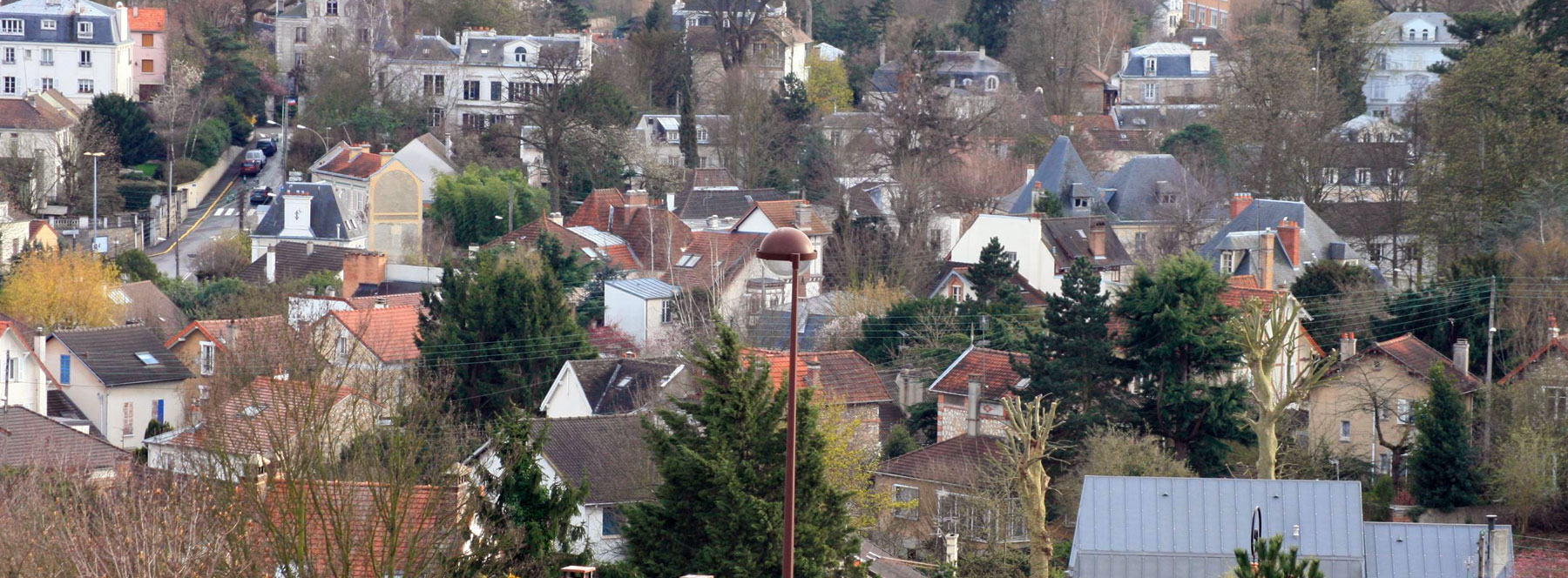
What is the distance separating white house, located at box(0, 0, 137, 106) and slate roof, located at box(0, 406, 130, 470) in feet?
131

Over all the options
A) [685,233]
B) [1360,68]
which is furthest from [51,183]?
[1360,68]

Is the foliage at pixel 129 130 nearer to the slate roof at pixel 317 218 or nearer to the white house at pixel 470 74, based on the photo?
the white house at pixel 470 74

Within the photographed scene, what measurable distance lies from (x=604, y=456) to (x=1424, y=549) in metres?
10.6

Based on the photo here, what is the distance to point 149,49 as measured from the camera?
68688mm

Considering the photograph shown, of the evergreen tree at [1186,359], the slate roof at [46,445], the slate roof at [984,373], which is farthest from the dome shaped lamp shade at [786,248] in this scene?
the slate roof at [984,373]

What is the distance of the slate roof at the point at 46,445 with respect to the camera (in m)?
25.3

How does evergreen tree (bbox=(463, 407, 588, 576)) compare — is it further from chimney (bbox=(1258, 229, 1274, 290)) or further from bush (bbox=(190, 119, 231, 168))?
bush (bbox=(190, 119, 231, 168))

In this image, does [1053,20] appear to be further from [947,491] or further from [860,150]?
[947,491]

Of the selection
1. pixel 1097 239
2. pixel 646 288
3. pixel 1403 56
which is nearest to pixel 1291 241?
pixel 1097 239

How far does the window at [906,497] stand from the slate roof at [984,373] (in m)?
3.11

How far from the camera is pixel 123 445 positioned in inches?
1384

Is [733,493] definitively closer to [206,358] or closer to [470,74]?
[206,358]

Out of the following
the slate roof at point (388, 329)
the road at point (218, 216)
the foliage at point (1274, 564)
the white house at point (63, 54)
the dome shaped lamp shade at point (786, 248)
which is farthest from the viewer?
the white house at point (63, 54)

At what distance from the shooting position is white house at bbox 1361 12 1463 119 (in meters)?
70.6
